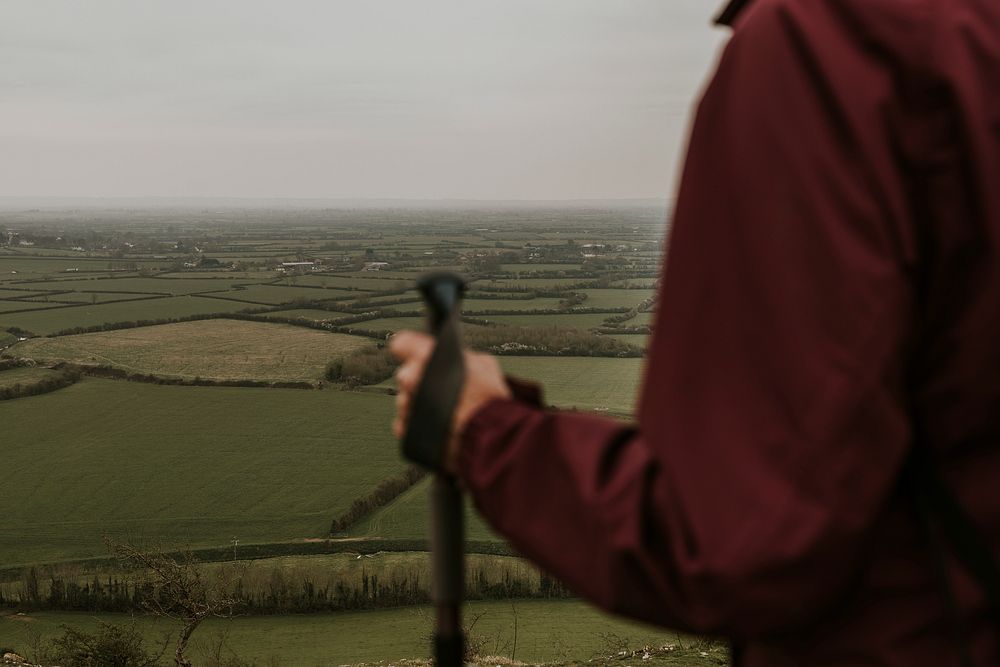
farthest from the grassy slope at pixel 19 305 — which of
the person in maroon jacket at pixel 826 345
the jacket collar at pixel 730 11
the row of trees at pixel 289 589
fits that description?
the person in maroon jacket at pixel 826 345

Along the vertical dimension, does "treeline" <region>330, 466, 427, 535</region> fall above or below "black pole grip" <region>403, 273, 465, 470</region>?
below

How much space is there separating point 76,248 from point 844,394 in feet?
453

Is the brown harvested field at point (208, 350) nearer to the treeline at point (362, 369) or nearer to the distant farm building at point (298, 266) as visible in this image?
the treeline at point (362, 369)

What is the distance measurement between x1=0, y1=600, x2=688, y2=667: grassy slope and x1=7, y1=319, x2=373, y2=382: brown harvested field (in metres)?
24.5

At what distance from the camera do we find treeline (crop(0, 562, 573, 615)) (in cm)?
2362

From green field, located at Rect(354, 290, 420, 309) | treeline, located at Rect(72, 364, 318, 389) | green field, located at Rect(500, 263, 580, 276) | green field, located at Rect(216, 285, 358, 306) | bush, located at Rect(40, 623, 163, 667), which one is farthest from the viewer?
green field, located at Rect(500, 263, 580, 276)

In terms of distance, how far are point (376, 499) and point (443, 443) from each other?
30.4 metres

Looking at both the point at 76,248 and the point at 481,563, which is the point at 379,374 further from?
the point at 76,248

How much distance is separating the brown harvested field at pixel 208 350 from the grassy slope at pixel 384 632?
24.5 meters

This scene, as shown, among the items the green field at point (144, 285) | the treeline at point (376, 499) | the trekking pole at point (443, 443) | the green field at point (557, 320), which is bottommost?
the treeline at point (376, 499)

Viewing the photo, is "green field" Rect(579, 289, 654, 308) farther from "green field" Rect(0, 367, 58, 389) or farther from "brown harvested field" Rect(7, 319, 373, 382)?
"green field" Rect(0, 367, 58, 389)

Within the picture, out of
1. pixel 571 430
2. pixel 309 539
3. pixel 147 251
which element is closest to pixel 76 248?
pixel 147 251

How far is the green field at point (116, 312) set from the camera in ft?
195

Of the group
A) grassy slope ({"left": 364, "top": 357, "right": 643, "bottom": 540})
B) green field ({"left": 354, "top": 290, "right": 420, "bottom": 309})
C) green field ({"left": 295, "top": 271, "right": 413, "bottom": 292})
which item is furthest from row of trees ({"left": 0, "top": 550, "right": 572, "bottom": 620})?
green field ({"left": 295, "top": 271, "right": 413, "bottom": 292})
